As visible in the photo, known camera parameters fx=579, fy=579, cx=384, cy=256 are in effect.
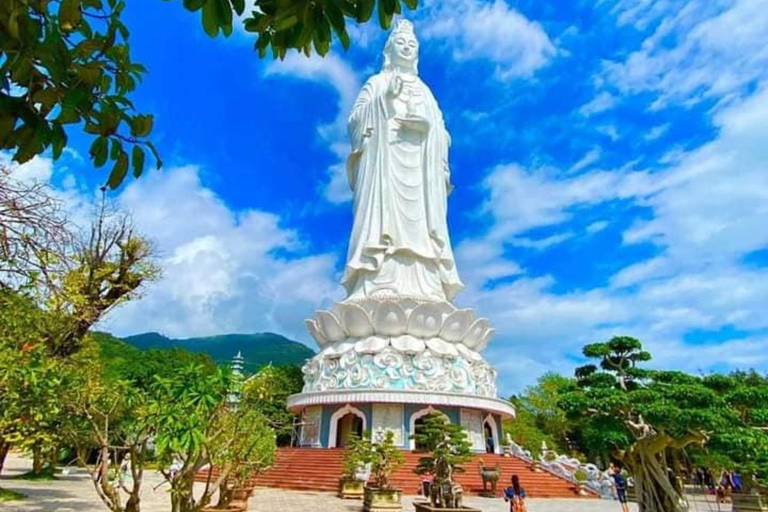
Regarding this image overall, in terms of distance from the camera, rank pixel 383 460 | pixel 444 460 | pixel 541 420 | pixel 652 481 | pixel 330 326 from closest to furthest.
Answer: pixel 652 481, pixel 444 460, pixel 383 460, pixel 330 326, pixel 541 420

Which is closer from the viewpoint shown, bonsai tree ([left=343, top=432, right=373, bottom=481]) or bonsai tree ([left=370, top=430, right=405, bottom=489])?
bonsai tree ([left=370, top=430, right=405, bottom=489])

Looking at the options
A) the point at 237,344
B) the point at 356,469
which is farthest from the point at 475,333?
the point at 237,344

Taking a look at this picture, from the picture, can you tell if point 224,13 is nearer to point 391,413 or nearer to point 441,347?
point 391,413

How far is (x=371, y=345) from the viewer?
21.4 m

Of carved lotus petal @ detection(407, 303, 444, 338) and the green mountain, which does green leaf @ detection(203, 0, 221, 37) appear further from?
the green mountain

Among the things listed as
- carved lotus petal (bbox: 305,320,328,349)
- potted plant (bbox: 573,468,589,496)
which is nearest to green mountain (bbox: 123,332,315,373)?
carved lotus petal (bbox: 305,320,328,349)

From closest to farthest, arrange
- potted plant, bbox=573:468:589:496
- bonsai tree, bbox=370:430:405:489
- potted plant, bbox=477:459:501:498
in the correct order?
bonsai tree, bbox=370:430:405:489 → potted plant, bbox=477:459:501:498 → potted plant, bbox=573:468:589:496

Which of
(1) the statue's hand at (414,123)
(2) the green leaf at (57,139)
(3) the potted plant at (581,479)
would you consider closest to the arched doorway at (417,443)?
(3) the potted plant at (581,479)

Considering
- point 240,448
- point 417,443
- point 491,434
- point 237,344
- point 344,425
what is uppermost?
point 237,344

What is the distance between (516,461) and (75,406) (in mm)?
16401

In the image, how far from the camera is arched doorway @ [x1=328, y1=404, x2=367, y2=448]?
20.5 metres

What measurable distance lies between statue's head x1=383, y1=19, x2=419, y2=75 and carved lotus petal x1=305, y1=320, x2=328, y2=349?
12.5 metres

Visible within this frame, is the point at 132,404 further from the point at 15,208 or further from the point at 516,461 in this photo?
the point at 516,461

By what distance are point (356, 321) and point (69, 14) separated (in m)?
20.6
